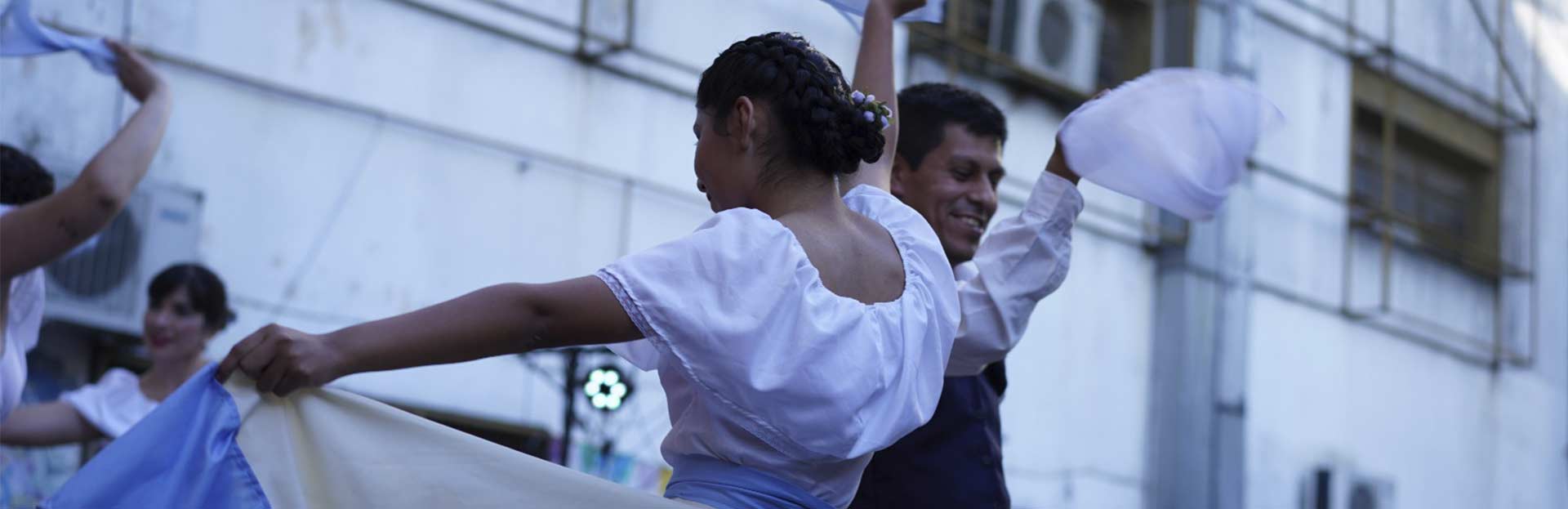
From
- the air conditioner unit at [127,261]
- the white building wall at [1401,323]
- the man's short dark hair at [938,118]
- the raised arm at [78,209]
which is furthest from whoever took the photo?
the white building wall at [1401,323]

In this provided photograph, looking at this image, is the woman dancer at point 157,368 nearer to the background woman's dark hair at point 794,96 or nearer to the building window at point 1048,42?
the background woman's dark hair at point 794,96

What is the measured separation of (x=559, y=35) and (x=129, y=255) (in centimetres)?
245

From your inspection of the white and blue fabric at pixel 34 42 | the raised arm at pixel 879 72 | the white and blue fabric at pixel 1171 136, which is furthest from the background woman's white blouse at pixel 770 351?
the white and blue fabric at pixel 34 42

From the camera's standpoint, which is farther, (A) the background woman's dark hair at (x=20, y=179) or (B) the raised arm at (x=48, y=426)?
(B) the raised arm at (x=48, y=426)

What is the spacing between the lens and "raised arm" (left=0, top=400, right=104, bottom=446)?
4.59 meters

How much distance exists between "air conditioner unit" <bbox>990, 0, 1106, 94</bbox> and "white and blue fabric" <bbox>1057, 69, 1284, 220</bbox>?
8.26 meters

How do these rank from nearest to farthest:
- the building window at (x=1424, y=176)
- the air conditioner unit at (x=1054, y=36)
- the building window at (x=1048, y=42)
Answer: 1. the building window at (x=1048, y=42)
2. the air conditioner unit at (x=1054, y=36)
3. the building window at (x=1424, y=176)

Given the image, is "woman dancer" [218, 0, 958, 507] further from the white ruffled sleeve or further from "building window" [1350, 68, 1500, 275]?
"building window" [1350, 68, 1500, 275]

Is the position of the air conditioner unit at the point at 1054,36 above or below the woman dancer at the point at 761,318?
above

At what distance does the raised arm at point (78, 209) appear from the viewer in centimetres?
303

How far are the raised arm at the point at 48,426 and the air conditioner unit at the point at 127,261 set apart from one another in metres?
2.41

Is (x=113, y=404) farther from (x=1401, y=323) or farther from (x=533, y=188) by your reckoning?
(x=1401, y=323)

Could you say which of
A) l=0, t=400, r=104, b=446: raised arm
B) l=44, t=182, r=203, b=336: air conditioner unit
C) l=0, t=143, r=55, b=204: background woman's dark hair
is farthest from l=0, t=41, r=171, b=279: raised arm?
l=44, t=182, r=203, b=336: air conditioner unit

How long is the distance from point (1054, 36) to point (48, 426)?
26.8 ft
